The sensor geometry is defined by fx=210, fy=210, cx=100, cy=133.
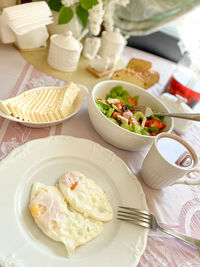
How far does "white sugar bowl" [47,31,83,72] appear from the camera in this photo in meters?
1.08

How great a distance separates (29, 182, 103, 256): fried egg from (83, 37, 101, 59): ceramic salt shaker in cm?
101

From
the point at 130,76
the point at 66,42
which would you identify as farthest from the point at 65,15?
the point at 130,76

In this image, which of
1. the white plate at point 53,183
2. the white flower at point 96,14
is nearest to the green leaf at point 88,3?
the white flower at point 96,14

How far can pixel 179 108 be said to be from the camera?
103 centimetres

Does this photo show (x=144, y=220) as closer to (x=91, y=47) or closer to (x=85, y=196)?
(x=85, y=196)

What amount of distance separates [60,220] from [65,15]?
1.11m

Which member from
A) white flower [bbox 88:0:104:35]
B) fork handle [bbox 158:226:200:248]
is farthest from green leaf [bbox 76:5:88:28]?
fork handle [bbox 158:226:200:248]

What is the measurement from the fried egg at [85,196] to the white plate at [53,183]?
0.03m

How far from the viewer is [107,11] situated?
4.27 ft

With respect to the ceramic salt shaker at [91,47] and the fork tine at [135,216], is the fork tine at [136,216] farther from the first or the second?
the ceramic salt shaker at [91,47]

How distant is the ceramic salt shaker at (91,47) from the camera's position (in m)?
1.30

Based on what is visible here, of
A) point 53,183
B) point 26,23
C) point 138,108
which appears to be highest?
point 26,23

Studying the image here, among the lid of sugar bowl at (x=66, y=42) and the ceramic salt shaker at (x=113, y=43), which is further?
the ceramic salt shaker at (x=113, y=43)

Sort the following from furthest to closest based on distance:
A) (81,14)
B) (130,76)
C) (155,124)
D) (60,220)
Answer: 1. (81,14)
2. (130,76)
3. (155,124)
4. (60,220)
